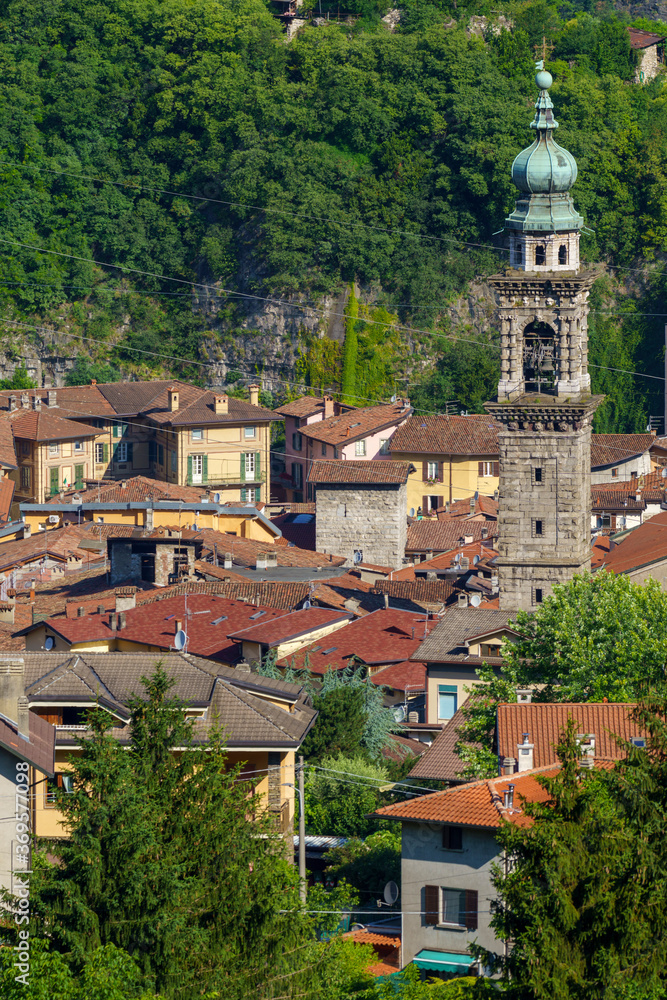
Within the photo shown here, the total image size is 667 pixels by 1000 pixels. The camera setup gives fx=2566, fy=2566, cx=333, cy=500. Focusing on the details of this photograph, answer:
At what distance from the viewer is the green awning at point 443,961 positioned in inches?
1566

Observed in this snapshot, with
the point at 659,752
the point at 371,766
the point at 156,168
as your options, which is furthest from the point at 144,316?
the point at 659,752

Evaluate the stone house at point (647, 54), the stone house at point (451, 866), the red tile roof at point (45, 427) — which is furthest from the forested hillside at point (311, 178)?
the stone house at point (451, 866)

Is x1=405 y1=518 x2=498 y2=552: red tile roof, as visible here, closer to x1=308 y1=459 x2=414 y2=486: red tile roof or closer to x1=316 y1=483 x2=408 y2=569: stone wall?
→ x1=316 y1=483 x2=408 y2=569: stone wall

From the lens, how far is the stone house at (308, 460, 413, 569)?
91.8 m

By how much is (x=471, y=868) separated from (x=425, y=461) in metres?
63.4

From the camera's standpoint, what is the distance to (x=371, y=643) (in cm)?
6612

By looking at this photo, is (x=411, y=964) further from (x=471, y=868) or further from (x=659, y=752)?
(x=659, y=752)

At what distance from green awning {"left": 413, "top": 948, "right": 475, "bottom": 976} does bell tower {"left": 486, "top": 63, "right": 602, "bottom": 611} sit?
2470cm

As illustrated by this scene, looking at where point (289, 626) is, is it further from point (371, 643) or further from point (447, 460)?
point (447, 460)

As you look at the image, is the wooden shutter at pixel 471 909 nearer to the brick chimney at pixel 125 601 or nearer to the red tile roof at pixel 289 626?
the red tile roof at pixel 289 626

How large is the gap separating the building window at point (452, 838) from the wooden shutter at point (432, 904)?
0.75 metres

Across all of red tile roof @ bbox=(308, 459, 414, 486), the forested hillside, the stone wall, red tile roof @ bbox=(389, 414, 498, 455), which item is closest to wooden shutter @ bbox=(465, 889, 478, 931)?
the stone wall

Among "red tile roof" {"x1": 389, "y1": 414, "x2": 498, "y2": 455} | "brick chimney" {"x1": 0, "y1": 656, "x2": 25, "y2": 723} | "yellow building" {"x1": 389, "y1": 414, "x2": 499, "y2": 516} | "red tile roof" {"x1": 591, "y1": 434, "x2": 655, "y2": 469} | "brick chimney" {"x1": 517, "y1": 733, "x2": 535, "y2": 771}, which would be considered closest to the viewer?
"brick chimney" {"x1": 0, "y1": 656, "x2": 25, "y2": 723}

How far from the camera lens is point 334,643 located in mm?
65875
